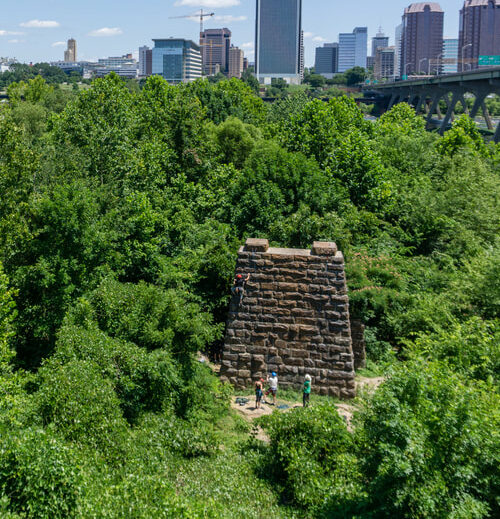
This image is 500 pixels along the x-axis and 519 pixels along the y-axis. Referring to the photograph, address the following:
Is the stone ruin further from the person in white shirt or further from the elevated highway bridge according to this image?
the elevated highway bridge

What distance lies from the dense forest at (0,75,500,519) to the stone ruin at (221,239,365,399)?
2.56 feet

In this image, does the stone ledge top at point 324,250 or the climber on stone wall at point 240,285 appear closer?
the stone ledge top at point 324,250

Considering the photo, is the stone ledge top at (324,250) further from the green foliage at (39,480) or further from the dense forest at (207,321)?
Answer: the green foliage at (39,480)

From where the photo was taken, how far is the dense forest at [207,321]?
332 inches

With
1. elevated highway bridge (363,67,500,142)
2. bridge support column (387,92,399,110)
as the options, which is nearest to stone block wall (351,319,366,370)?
elevated highway bridge (363,67,500,142)

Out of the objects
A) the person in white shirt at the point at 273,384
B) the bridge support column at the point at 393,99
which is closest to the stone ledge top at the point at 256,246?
the person in white shirt at the point at 273,384

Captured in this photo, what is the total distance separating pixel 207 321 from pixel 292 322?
2.28m

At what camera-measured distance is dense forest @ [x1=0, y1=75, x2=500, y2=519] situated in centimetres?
845

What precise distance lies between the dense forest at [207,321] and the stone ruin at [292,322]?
78 cm

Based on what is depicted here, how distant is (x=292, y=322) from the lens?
15.1 m

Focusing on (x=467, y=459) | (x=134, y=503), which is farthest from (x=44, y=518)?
(x=467, y=459)

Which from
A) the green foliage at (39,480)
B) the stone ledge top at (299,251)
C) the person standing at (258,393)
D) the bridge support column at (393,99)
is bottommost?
the person standing at (258,393)

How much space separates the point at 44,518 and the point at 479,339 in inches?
371

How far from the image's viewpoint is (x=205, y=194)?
26.9m
